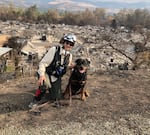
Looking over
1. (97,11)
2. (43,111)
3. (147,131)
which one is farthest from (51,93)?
(97,11)

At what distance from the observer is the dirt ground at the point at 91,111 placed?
13.7 ft

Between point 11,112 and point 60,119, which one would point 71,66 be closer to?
point 60,119

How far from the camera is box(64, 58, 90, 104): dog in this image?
16.0 ft

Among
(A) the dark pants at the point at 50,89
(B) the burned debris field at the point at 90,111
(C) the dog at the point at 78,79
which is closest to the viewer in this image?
(B) the burned debris field at the point at 90,111

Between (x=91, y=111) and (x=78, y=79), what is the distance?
60 cm

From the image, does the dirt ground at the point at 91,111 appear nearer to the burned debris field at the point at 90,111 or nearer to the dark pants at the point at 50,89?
the burned debris field at the point at 90,111

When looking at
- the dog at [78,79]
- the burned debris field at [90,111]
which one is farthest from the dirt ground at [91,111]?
the dog at [78,79]

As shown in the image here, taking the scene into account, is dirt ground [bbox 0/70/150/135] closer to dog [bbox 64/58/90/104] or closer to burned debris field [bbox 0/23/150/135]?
burned debris field [bbox 0/23/150/135]

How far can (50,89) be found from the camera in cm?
484

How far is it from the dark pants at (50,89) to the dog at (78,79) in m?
0.29

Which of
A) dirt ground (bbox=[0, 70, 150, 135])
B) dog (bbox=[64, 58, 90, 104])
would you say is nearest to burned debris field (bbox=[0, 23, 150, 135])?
dirt ground (bbox=[0, 70, 150, 135])

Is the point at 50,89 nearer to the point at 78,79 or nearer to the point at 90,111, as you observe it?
the point at 78,79

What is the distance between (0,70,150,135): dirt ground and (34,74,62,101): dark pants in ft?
0.56

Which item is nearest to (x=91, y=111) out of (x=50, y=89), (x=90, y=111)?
(x=90, y=111)
